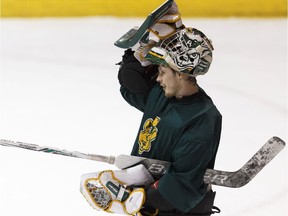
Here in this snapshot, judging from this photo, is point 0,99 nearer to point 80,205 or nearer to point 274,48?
point 80,205

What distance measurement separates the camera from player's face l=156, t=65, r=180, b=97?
2127 mm

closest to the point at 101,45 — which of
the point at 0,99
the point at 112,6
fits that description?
the point at 112,6

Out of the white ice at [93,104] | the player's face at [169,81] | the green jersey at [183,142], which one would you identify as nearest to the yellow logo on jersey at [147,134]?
the green jersey at [183,142]

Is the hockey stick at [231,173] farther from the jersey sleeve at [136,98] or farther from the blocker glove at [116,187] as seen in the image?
the jersey sleeve at [136,98]

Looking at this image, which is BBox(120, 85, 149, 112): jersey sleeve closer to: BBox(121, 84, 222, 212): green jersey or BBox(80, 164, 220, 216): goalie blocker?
BBox(121, 84, 222, 212): green jersey

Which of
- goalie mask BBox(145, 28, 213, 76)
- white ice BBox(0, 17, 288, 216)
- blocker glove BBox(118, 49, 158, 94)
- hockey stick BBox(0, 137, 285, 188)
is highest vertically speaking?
goalie mask BBox(145, 28, 213, 76)

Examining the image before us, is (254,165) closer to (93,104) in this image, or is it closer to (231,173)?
(231,173)

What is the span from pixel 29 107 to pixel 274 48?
159 cm

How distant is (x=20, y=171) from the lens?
3240 millimetres

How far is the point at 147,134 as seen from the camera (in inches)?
87.7

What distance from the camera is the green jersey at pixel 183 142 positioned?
2.07m

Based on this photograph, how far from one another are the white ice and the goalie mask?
3.47 feet

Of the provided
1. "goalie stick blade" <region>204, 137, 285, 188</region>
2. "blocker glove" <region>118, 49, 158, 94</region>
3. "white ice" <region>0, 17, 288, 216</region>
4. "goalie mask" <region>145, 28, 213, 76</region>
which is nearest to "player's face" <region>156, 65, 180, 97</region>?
"goalie mask" <region>145, 28, 213, 76</region>

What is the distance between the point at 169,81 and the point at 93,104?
1873 millimetres
